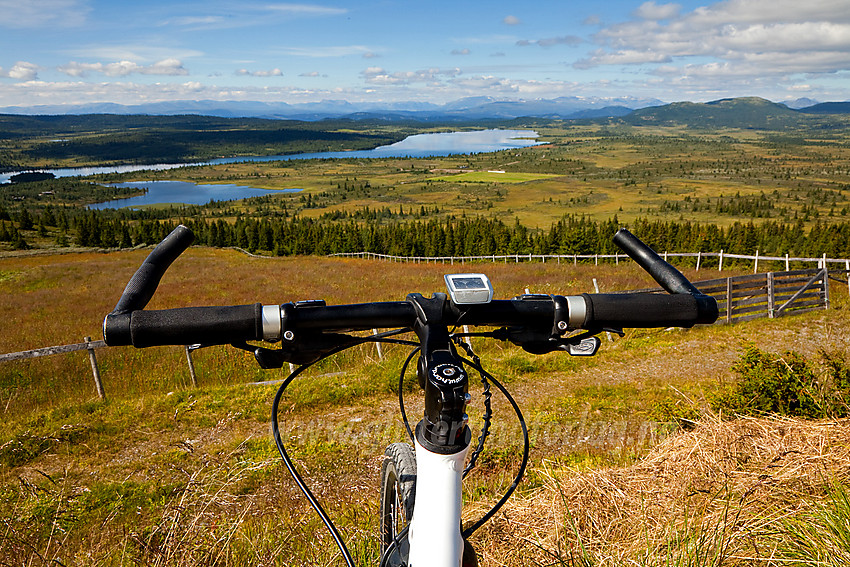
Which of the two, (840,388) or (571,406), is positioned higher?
(840,388)

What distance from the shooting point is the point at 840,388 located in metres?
5.27

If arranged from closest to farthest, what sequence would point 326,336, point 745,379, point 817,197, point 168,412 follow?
1. point 326,336
2. point 745,379
3. point 168,412
4. point 817,197

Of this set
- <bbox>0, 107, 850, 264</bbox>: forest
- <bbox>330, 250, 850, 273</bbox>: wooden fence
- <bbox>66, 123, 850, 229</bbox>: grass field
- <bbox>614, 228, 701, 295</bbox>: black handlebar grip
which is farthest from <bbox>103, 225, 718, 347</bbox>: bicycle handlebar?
<bbox>66, 123, 850, 229</bbox>: grass field

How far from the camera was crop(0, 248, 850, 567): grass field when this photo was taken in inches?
116

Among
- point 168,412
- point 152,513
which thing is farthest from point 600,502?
point 168,412

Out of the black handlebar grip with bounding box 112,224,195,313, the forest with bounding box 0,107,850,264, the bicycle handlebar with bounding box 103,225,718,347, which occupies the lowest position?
the forest with bounding box 0,107,850,264

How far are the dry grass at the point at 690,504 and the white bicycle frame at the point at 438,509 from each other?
1.45 meters

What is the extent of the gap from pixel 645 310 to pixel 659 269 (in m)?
A: 0.36

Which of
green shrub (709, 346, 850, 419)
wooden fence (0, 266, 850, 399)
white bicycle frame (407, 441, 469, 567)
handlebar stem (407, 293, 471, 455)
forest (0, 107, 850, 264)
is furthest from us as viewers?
forest (0, 107, 850, 264)

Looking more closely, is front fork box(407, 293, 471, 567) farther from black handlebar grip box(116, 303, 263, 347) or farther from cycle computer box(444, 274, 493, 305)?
black handlebar grip box(116, 303, 263, 347)

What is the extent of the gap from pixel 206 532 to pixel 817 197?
558ft

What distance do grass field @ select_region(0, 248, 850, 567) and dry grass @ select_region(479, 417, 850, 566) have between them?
1 cm

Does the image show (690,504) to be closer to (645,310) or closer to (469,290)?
(645,310)

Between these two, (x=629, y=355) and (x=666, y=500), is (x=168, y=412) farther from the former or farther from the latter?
(x=629, y=355)
